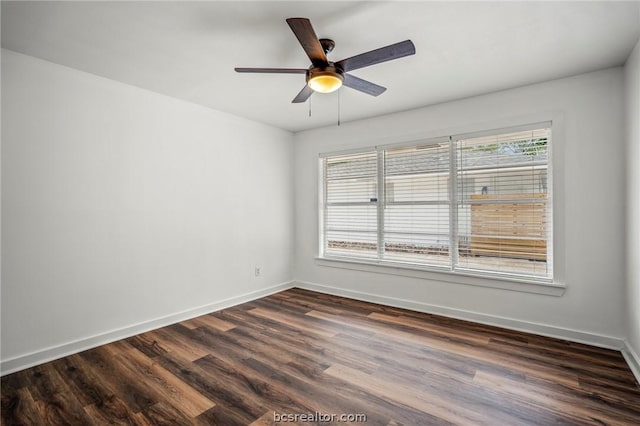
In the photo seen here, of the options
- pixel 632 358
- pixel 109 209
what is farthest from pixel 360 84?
pixel 632 358

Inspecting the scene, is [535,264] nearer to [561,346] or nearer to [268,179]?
[561,346]

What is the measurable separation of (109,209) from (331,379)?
8.38ft

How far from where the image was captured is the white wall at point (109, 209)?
2484mm

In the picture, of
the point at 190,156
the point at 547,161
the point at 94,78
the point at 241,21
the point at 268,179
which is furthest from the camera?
the point at 268,179

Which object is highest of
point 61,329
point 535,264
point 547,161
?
point 547,161

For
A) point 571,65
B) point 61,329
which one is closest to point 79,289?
point 61,329

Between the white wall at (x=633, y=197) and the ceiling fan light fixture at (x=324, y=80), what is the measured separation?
89.9 inches

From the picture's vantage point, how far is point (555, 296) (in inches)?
119

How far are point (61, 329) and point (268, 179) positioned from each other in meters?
2.89

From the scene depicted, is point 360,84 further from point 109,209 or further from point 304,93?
point 109,209

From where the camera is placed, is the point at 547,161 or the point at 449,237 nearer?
the point at 547,161

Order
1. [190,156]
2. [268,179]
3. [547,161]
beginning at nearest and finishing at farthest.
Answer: [547,161] → [190,156] → [268,179]

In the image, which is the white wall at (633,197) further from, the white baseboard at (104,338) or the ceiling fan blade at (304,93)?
the white baseboard at (104,338)

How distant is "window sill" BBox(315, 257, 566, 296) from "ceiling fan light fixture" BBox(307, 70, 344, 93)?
98.5 inches
